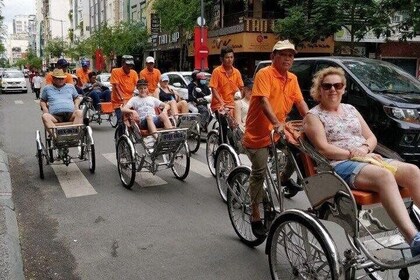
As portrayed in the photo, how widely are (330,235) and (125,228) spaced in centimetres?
298

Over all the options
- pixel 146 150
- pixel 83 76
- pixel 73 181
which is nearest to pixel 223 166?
pixel 146 150

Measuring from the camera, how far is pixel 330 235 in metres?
3.14

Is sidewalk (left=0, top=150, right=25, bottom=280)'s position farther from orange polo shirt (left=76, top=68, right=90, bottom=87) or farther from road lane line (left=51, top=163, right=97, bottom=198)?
orange polo shirt (left=76, top=68, right=90, bottom=87)

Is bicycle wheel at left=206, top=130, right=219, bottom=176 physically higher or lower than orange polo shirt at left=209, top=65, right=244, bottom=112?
lower

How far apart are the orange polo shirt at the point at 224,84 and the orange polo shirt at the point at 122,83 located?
2.43 meters

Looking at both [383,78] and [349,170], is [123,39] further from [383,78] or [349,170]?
[349,170]

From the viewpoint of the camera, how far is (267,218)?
4.42 m

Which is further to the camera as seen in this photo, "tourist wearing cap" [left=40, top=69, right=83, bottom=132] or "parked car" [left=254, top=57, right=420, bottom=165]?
"tourist wearing cap" [left=40, top=69, right=83, bottom=132]

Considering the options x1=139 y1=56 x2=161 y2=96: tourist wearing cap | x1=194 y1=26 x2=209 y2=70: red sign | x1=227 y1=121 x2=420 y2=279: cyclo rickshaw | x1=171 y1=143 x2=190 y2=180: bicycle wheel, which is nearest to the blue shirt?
x1=171 y1=143 x2=190 y2=180: bicycle wheel

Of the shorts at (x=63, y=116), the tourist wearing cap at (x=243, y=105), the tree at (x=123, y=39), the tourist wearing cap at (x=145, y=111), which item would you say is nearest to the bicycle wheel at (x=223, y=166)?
the tourist wearing cap at (x=243, y=105)

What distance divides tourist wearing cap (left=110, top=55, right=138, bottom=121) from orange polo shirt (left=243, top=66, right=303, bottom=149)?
17.0 feet

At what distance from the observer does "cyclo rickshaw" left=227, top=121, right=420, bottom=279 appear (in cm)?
305

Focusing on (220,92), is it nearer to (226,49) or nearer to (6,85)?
(226,49)

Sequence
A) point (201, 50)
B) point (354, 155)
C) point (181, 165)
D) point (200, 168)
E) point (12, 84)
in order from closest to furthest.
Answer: point (354, 155), point (181, 165), point (200, 168), point (201, 50), point (12, 84)
